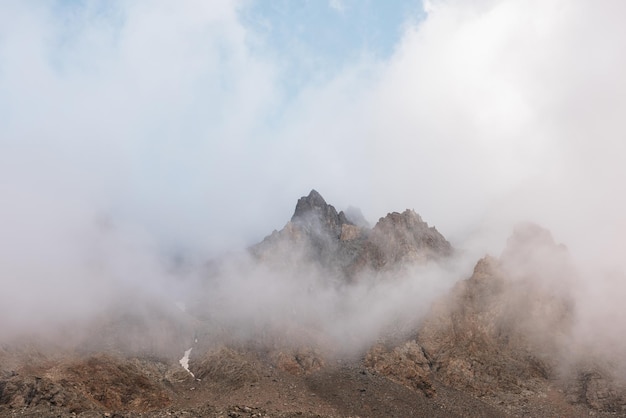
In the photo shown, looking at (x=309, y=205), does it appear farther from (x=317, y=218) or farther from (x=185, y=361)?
(x=185, y=361)

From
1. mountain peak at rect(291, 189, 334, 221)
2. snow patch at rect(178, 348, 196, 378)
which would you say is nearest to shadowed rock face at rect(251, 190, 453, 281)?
mountain peak at rect(291, 189, 334, 221)

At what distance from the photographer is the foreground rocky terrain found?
8656 centimetres

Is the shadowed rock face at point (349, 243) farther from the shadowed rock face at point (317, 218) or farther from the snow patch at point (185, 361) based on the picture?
the snow patch at point (185, 361)

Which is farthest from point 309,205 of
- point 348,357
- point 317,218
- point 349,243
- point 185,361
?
point 185,361

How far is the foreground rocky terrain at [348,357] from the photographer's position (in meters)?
86.6

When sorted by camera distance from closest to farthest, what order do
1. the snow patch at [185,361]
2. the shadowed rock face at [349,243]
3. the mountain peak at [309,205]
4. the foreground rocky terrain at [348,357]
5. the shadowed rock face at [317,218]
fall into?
the foreground rocky terrain at [348,357], the snow patch at [185,361], the shadowed rock face at [349,243], the shadowed rock face at [317,218], the mountain peak at [309,205]

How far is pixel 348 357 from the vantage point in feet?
383

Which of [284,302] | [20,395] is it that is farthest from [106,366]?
[284,302]

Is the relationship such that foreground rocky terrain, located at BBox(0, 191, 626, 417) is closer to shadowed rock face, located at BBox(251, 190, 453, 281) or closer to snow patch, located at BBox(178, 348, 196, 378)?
snow patch, located at BBox(178, 348, 196, 378)

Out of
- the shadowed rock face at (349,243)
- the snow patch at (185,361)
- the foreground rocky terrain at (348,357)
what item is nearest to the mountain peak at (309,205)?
the shadowed rock face at (349,243)

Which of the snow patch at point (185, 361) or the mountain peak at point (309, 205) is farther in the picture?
the mountain peak at point (309, 205)

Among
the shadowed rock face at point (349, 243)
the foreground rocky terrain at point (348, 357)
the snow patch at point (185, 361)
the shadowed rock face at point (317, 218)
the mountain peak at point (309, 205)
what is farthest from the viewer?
the mountain peak at point (309, 205)

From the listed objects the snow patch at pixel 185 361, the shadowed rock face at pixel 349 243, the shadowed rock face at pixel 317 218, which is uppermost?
the shadowed rock face at pixel 317 218

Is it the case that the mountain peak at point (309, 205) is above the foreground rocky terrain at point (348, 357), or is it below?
above
